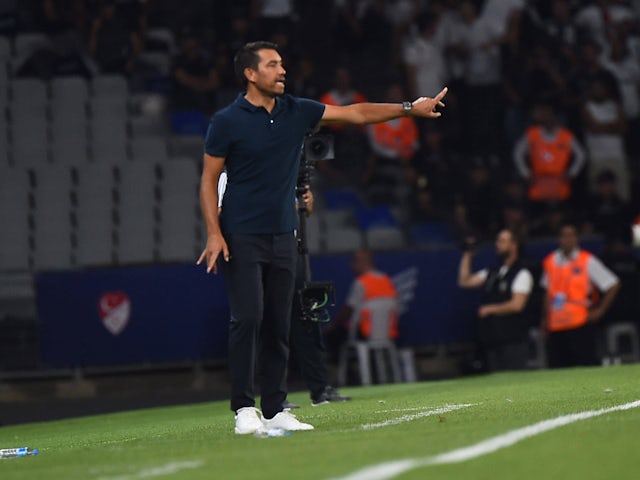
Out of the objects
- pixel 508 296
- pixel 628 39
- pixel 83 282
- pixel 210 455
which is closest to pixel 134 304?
pixel 83 282

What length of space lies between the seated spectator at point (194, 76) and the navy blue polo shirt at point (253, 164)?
508 inches

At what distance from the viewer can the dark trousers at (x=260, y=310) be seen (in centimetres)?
871

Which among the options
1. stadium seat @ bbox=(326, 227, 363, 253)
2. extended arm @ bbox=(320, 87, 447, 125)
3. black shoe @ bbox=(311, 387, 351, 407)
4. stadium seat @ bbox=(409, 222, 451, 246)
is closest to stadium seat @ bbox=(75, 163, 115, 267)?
stadium seat @ bbox=(326, 227, 363, 253)

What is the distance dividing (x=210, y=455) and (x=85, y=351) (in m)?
11.8

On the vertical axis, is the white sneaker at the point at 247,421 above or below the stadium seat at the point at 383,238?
below

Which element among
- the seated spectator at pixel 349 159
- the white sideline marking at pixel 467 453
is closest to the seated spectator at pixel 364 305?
the seated spectator at pixel 349 159

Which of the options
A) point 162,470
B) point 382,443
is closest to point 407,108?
point 382,443

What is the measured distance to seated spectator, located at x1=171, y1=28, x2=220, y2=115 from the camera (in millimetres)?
21734

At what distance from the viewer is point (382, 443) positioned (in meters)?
7.45

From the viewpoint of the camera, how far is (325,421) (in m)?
9.95

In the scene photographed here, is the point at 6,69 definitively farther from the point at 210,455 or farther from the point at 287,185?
the point at 210,455

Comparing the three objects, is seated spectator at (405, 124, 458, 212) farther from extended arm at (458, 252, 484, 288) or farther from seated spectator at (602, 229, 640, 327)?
extended arm at (458, 252, 484, 288)

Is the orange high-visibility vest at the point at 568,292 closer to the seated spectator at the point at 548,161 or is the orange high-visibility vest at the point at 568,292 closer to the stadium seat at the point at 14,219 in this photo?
the seated spectator at the point at 548,161

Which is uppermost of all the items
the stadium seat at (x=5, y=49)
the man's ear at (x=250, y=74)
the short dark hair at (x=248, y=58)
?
the stadium seat at (x=5, y=49)
